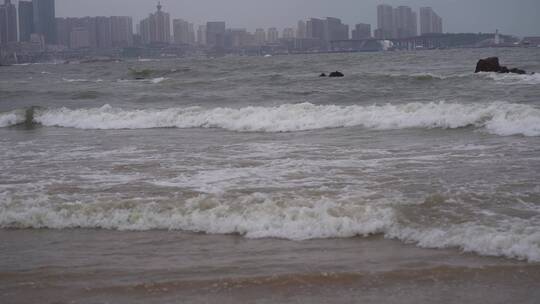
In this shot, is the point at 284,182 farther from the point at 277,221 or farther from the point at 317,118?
the point at 317,118

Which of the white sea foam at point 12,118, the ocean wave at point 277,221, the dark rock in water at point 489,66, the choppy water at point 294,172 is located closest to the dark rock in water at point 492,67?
the dark rock in water at point 489,66

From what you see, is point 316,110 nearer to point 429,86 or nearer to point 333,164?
point 333,164

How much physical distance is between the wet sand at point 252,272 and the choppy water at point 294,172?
0.37 metres

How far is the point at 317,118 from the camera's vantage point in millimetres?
15586

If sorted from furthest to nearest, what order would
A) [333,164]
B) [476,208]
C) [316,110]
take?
1. [316,110]
2. [333,164]
3. [476,208]

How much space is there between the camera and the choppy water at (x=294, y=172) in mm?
5938

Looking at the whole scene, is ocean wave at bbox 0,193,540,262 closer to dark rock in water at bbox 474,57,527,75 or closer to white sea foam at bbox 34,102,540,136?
white sea foam at bbox 34,102,540,136

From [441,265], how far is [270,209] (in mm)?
2150

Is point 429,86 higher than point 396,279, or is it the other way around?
point 429,86

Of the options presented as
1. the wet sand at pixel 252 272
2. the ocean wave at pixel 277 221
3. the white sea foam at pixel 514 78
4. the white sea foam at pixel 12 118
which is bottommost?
the wet sand at pixel 252 272

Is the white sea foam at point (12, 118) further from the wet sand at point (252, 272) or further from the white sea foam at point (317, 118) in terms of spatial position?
the wet sand at point (252, 272)

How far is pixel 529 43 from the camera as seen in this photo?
7825cm

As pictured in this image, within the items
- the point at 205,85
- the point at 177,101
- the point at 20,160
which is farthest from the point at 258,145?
the point at 205,85

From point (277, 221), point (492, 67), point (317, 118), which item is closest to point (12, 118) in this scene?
point (317, 118)
